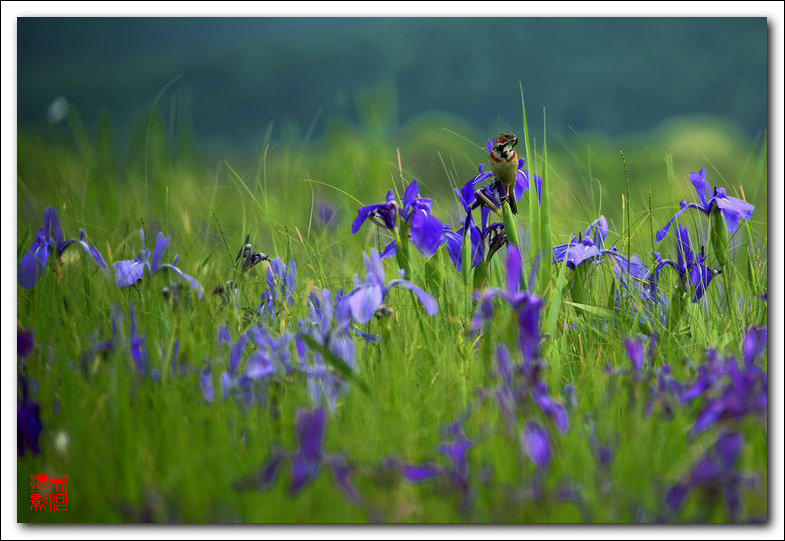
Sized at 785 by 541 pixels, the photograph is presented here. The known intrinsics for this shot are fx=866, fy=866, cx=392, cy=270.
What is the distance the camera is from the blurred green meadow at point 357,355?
4.93 ft

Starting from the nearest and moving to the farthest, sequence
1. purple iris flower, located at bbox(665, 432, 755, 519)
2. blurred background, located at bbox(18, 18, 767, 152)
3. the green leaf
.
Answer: purple iris flower, located at bbox(665, 432, 755, 519), the green leaf, blurred background, located at bbox(18, 18, 767, 152)

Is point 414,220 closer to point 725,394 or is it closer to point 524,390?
point 524,390

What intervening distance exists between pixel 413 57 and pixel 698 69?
2.90 ft

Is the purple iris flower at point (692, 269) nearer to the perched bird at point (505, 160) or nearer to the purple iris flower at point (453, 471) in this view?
the perched bird at point (505, 160)

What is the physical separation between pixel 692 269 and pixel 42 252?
157 centimetres

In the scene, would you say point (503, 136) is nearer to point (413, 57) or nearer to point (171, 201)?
point (413, 57)

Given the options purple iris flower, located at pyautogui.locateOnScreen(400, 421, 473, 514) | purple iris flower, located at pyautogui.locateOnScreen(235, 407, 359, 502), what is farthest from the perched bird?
purple iris flower, located at pyautogui.locateOnScreen(235, 407, 359, 502)

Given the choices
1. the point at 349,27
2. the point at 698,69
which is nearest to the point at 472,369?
the point at 349,27

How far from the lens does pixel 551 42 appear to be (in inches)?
99.7

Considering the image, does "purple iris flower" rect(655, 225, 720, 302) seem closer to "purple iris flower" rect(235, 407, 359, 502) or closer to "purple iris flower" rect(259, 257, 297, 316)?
"purple iris flower" rect(259, 257, 297, 316)

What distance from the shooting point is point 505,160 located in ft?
6.40

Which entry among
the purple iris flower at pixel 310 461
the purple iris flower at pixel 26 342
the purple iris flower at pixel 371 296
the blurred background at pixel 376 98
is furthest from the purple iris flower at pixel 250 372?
the blurred background at pixel 376 98

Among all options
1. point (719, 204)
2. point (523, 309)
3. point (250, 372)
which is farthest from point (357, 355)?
point (719, 204)

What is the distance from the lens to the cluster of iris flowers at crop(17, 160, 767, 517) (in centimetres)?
142
